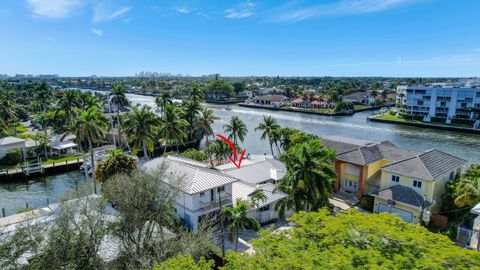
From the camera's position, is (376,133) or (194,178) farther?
(376,133)

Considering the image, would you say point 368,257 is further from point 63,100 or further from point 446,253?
point 63,100

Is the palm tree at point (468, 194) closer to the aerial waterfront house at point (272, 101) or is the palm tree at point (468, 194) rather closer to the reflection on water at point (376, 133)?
the reflection on water at point (376, 133)

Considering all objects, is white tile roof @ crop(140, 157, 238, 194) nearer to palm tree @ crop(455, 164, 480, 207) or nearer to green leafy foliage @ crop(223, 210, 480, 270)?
green leafy foliage @ crop(223, 210, 480, 270)

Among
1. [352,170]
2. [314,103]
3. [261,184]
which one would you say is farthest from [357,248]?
[314,103]

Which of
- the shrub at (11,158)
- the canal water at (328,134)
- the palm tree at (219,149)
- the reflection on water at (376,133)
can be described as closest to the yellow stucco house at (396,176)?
the palm tree at (219,149)

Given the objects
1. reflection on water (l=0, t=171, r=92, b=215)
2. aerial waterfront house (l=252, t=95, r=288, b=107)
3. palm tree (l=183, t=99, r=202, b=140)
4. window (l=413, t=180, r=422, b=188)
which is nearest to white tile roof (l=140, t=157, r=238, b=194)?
reflection on water (l=0, t=171, r=92, b=215)

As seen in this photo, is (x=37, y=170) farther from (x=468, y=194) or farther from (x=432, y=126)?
(x=432, y=126)

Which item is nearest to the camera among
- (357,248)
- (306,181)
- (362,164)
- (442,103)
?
(357,248)
